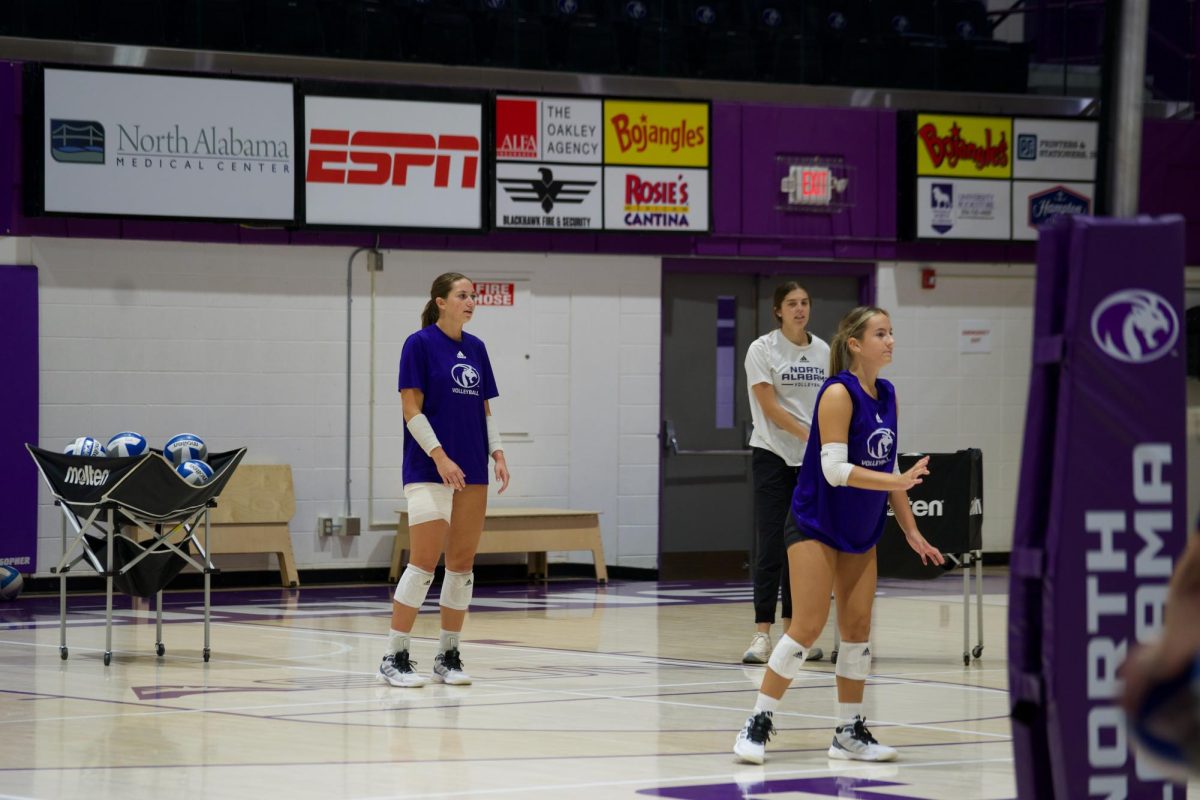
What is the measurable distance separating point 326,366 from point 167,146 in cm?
210

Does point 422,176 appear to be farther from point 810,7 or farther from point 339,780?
point 339,780

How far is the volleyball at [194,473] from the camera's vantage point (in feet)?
28.6

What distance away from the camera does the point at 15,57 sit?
41.4 ft

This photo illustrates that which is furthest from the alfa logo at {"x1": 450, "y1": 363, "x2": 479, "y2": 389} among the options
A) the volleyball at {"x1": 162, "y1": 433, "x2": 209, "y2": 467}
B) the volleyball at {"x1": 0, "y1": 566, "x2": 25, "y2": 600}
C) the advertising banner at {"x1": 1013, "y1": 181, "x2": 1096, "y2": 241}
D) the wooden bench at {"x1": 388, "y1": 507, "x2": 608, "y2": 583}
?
the advertising banner at {"x1": 1013, "y1": 181, "x2": 1096, "y2": 241}

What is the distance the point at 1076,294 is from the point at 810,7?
41.7ft

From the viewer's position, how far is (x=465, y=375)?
25.9ft

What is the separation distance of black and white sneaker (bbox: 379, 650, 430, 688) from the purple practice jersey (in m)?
2.48

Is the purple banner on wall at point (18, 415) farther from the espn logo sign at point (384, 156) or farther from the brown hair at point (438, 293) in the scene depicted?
the brown hair at point (438, 293)

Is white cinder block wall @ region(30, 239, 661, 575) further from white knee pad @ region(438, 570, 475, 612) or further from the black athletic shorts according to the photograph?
the black athletic shorts

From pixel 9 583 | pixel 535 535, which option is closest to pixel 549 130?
pixel 535 535

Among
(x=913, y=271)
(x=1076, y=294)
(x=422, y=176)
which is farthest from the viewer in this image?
(x=913, y=271)

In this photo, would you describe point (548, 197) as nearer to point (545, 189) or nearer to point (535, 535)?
point (545, 189)

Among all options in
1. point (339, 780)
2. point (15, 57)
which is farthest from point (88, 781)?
point (15, 57)

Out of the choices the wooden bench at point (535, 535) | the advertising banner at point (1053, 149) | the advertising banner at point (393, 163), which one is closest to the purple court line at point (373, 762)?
the wooden bench at point (535, 535)
